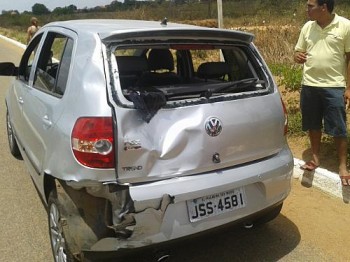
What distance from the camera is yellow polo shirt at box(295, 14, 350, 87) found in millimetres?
3975

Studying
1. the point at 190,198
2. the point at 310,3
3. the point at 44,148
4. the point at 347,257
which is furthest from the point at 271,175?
the point at 310,3

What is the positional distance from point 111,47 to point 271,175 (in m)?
1.37

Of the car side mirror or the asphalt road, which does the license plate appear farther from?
the car side mirror

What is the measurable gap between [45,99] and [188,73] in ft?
4.49

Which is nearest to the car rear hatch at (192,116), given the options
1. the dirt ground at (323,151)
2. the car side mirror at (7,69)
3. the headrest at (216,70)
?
the headrest at (216,70)

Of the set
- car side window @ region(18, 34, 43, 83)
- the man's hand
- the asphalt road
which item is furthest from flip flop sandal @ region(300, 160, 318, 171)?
car side window @ region(18, 34, 43, 83)

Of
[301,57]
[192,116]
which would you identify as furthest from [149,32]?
[301,57]

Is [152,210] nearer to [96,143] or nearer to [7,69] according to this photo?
[96,143]

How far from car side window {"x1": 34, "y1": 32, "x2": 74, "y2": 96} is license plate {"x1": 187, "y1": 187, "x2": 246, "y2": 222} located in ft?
3.89

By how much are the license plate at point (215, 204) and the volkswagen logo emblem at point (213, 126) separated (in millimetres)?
394

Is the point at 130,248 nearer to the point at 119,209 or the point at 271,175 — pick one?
the point at 119,209

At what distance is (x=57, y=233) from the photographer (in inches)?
120

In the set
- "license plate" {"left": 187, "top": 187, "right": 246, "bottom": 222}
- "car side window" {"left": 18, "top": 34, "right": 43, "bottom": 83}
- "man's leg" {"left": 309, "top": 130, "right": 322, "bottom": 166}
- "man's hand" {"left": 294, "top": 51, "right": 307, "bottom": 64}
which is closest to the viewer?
"license plate" {"left": 187, "top": 187, "right": 246, "bottom": 222}

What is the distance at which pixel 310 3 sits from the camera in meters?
3.96
